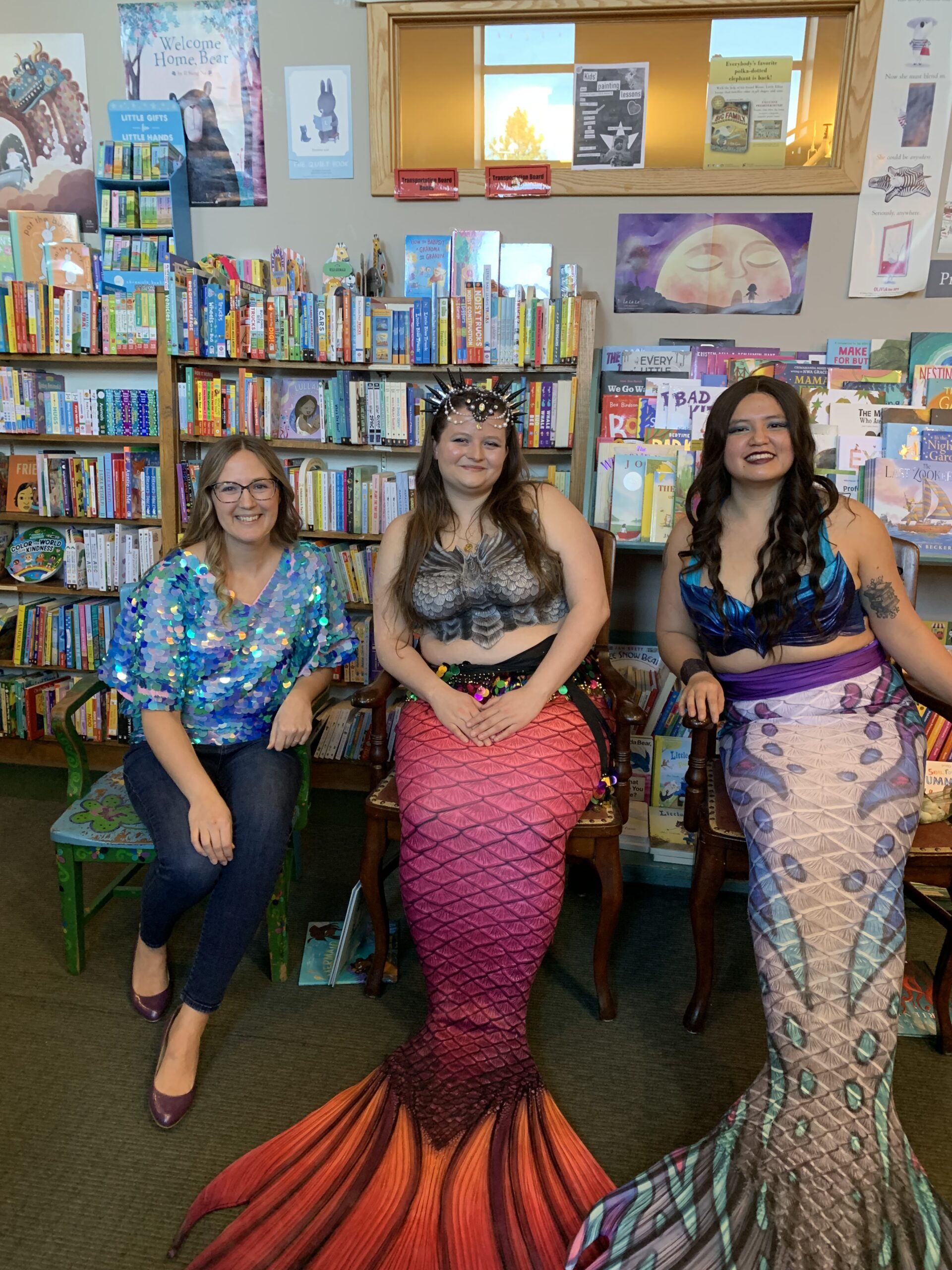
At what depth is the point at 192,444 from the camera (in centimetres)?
307

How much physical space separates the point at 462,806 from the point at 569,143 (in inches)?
91.7

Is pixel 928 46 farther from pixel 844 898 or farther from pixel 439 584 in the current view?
pixel 844 898

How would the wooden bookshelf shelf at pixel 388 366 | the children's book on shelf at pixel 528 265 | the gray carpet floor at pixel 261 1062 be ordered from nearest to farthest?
the gray carpet floor at pixel 261 1062, the wooden bookshelf shelf at pixel 388 366, the children's book on shelf at pixel 528 265

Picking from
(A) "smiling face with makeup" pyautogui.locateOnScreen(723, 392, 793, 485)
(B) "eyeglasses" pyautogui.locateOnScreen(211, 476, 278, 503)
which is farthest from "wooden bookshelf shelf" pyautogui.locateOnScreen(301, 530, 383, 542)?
(A) "smiling face with makeup" pyautogui.locateOnScreen(723, 392, 793, 485)

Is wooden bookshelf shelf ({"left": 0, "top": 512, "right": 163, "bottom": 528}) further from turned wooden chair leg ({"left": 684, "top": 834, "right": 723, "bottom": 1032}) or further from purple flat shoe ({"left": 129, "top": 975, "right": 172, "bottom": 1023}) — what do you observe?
turned wooden chair leg ({"left": 684, "top": 834, "right": 723, "bottom": 1032})

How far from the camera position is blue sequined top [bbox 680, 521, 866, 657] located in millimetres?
1771

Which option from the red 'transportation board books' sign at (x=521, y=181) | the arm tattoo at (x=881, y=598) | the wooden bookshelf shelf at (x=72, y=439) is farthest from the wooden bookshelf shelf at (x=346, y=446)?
the arm tattoo at (x=881, y=598)

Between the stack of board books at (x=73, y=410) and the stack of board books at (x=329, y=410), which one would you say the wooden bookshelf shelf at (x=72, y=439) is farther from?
the stack of board books at (x=329, y=410)

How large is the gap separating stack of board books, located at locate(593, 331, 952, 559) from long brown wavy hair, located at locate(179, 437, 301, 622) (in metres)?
1.07

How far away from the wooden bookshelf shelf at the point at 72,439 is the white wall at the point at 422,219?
0.76 meters

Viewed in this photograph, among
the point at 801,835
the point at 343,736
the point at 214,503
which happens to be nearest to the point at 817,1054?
the point at 801,835

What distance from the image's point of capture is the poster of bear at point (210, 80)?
286 cm

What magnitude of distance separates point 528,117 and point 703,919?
2607 millimetres

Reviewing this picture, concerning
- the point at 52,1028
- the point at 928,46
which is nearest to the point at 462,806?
the point at 52,1028
